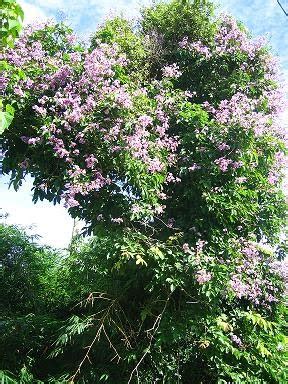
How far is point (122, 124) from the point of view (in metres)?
4.59

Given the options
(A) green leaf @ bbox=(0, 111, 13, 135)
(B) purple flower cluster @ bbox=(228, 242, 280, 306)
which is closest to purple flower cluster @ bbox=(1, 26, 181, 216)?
(B) purple flower cluster @ bbox=(228, 242, 280, 306)

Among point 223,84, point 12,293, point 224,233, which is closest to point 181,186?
point 224,233

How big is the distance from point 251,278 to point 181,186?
4.42 feet

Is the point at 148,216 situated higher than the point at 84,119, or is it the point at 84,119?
the point at 84,119

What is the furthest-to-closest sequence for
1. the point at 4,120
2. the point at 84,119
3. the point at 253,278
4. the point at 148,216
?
the point at 253,278
the point at 148,216
the point at 84,119
the point at 4,120

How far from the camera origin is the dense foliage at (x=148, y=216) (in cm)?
446

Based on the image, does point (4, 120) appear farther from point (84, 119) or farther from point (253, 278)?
point (253, 278)

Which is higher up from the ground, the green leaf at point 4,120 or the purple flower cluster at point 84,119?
the purple flower cluster at point 84,119

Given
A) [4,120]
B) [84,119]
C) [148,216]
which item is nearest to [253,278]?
[148,216]

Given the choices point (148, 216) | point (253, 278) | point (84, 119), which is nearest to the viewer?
point (84, 119)

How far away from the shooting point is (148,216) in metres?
4.79

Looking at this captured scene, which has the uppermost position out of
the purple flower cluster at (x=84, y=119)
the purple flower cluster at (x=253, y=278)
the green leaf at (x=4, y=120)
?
the purple flower cluster at (x=84, y=119)

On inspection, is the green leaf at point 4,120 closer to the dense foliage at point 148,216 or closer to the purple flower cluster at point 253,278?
the dense foliage at point 148,216

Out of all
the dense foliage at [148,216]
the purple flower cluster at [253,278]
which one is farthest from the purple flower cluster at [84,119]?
the purple flower cluster at [253,278]
